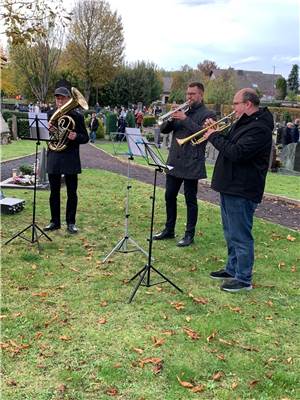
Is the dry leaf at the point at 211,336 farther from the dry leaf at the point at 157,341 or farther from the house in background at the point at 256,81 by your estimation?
the house in background at the point at 256,81

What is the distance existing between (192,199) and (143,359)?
3427 mm

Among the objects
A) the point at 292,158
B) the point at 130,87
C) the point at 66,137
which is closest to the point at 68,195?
the point at 66,137

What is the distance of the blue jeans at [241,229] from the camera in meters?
5.41

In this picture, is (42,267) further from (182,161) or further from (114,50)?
(114,50)

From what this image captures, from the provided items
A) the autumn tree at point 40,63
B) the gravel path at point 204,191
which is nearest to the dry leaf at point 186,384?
the gravel path at point 204,191

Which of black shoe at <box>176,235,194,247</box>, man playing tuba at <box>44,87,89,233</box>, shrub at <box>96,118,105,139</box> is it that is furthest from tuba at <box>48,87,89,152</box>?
shrub at <box>96,118,105,139</box>

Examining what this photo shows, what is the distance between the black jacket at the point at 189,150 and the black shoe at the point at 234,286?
1.76 metres

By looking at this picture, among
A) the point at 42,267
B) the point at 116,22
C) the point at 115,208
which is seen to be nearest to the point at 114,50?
the point at 116,22

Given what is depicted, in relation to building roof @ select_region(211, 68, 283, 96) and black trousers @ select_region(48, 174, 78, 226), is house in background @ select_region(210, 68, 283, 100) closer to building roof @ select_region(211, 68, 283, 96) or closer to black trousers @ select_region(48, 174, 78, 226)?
building roof @ select_region(211, 68, 283, 96)

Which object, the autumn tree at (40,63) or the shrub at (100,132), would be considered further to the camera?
the autumn tree at (40,63)

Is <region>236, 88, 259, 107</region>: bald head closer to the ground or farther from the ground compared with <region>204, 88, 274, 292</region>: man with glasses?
farther from the ground

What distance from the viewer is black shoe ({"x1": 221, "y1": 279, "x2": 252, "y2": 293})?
18.2ft

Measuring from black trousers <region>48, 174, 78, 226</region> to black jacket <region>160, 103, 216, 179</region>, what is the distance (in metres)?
1.50

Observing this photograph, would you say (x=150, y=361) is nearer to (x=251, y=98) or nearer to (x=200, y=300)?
(x=200, y=300)
